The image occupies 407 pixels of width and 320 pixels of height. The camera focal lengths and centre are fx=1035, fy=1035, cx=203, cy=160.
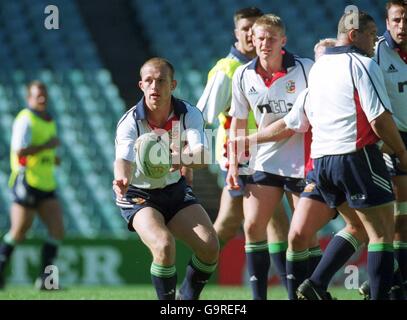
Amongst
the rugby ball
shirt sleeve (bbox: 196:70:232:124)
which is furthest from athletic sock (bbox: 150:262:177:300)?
shirt sleeve (bbox: 196:70:232:124)

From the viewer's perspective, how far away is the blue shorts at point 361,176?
250 inches

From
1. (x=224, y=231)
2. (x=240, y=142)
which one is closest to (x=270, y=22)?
(x=240, y=142)

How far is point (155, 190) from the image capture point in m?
6.92

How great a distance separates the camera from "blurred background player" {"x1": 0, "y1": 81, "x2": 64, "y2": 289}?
11109 millimetres

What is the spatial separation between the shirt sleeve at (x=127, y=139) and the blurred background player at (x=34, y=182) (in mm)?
4297

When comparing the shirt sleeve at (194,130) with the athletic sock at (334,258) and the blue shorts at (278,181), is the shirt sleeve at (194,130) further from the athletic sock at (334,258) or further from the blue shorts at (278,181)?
the athletic sock at (334,258)

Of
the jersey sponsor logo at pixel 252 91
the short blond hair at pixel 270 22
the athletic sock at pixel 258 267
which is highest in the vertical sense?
the short blond hair at pixel 270 22

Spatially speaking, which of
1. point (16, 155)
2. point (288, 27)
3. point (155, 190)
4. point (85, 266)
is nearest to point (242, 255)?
point (85, 266)

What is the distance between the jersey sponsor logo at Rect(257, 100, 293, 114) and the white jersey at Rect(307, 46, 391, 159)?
2.90 feet

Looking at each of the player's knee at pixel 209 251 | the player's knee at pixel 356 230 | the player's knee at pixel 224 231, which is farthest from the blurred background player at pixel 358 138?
the player's knee at pixel 224 231

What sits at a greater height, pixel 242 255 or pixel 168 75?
pixel 168 75

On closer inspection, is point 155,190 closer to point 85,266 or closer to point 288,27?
point 85,266

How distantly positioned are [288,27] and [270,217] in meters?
8.12
